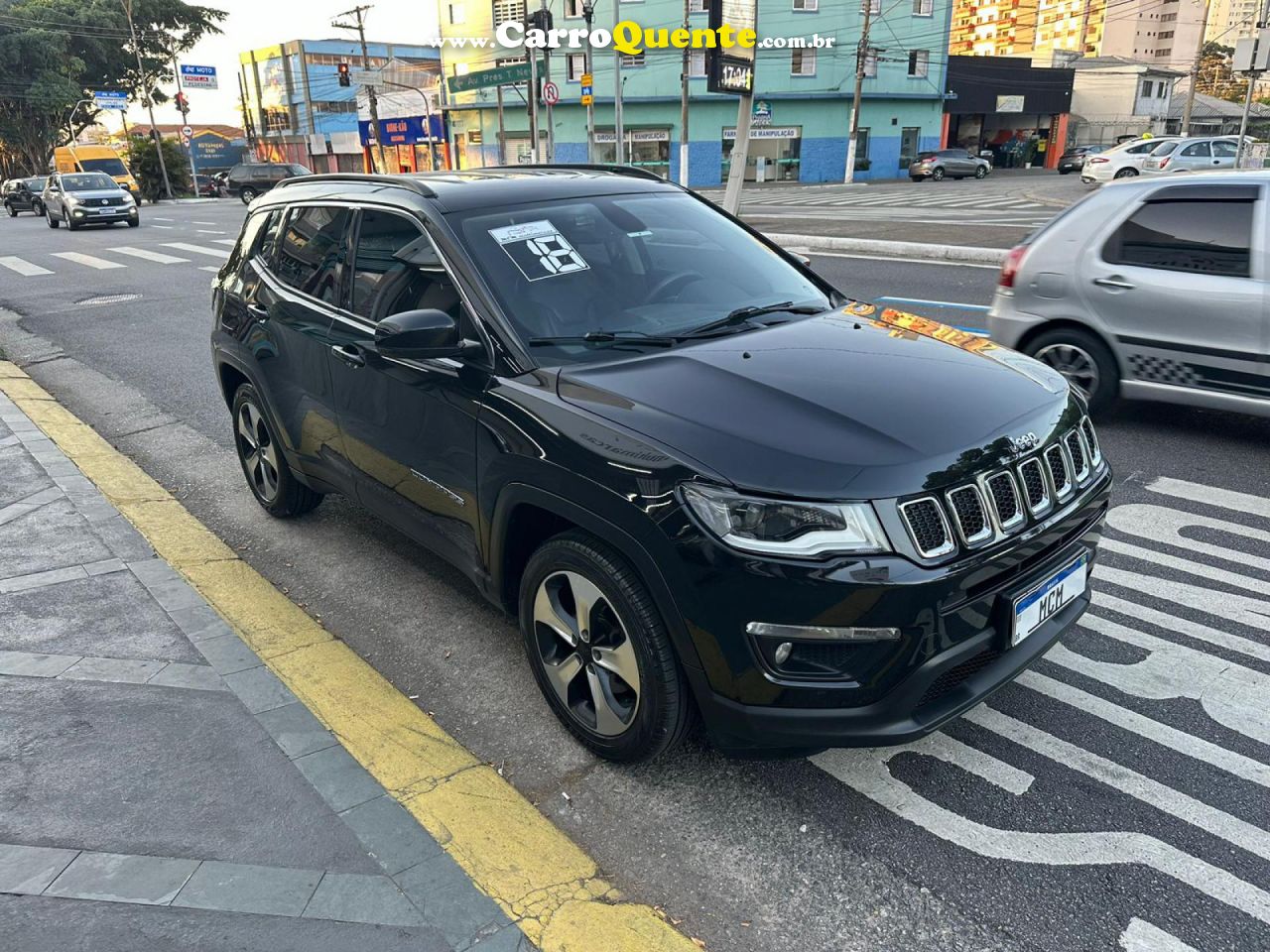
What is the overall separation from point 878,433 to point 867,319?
1222mm

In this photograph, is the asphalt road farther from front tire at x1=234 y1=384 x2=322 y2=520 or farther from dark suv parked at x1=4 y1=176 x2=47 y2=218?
dark suv parked at x1=4 y1=176 x2=47 y2=218

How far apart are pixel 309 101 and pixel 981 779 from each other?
257 ft

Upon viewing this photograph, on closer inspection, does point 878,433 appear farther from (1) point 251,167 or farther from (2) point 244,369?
(1) point 251,167

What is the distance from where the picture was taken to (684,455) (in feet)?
8.38

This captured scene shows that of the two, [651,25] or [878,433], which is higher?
[651,25]

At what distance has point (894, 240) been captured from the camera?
15.3m

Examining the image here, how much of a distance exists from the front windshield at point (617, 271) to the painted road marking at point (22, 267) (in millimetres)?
16604

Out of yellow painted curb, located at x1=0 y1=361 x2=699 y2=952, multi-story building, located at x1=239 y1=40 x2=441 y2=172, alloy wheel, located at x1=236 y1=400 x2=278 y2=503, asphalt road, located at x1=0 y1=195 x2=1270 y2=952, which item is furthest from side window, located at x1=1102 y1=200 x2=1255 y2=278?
multi-story building, located at x1=239 y1=40 x2=441 y2=172

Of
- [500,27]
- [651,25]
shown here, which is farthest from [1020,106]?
[500,27]

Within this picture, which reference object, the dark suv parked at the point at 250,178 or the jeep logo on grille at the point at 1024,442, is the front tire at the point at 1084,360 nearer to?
the jeep logo on grille at the point at 1024,442

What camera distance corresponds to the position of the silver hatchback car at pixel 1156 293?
5.34 metres

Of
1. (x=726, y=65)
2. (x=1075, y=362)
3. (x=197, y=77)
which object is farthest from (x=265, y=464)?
(x=197, y=77)

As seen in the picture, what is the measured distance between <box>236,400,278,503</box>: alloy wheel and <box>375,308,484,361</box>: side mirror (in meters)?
1.97

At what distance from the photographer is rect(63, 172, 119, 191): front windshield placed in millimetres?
26828
